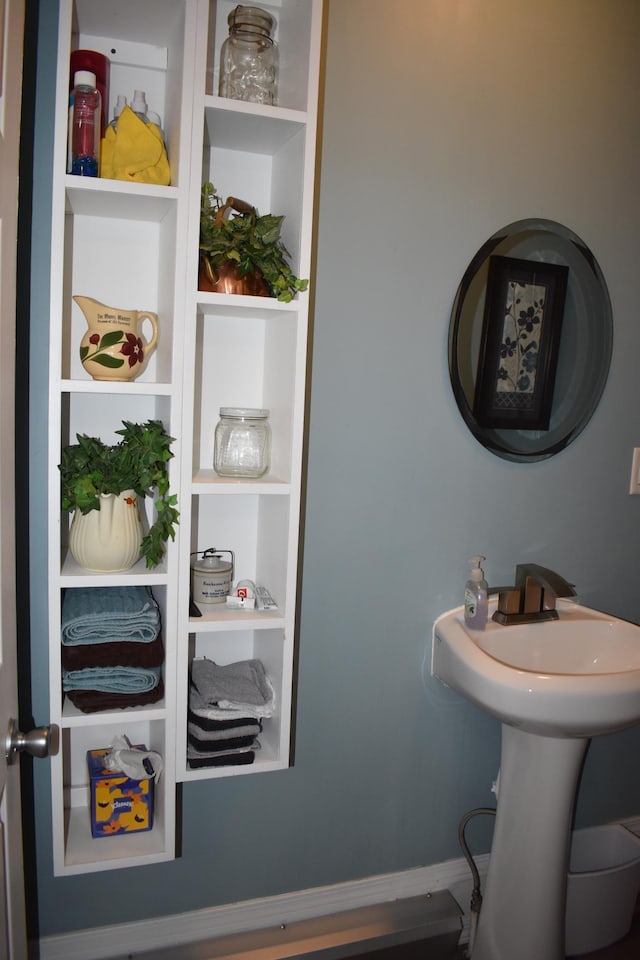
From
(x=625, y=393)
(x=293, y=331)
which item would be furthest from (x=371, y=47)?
(x=625, y=393)

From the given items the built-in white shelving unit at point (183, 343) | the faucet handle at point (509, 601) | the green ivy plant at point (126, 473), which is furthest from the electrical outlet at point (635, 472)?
the green ivy plant at point (126, 473)

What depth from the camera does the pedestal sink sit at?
1.36 meters

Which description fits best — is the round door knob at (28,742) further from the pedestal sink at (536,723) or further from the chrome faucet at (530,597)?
the chrome faucet at (530,597)

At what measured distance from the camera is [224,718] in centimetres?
144

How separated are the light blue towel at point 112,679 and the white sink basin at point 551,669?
67 centimetres

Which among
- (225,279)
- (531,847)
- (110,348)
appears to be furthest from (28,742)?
(531,847)

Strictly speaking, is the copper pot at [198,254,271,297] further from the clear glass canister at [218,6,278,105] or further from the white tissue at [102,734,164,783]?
the white tissue at [102,734,164,783]

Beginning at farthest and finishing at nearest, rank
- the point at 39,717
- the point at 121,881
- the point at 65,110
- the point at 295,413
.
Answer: the point at 121,881 < the point at 39,717 < the point at 295,413 < the point at 65,110

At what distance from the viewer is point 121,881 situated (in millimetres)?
1573

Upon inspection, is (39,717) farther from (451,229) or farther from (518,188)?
(518,188)

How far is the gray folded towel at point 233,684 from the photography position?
146cm

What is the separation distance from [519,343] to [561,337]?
0.42 feet

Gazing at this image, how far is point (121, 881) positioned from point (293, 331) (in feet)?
4.21

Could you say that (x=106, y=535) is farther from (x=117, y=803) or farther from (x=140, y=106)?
(x=140, y=106)
